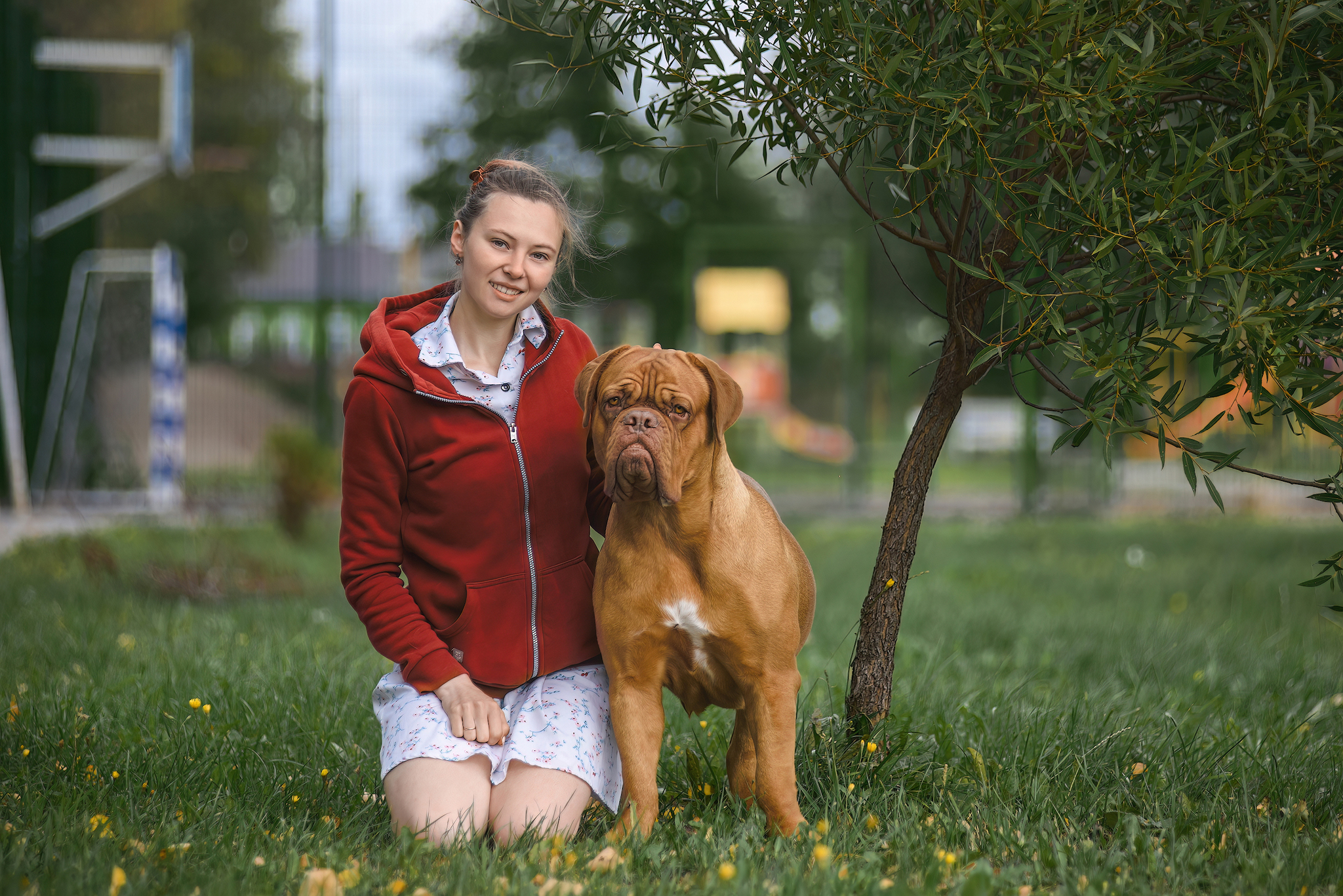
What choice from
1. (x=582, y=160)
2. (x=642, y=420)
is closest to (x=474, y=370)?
(x=642, y=420)

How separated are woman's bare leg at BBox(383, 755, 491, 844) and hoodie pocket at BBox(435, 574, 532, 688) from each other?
26 cm

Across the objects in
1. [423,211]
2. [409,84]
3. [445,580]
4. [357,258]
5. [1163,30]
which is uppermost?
[409,84]

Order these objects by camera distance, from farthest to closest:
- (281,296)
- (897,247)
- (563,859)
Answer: (897,247), (281,296), (563,859)

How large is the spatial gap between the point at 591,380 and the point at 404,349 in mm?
627

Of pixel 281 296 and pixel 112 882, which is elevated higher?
pixel 281 296

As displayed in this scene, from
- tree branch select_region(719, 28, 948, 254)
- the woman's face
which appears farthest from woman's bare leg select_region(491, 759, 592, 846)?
tree branch select_region(719, 28, 948, 254)

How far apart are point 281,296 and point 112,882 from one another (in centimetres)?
1409

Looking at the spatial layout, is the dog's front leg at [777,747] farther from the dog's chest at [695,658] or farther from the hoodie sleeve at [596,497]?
the hoodie sleeve at [596,497]

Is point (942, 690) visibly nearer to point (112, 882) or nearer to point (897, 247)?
point (112, 882)

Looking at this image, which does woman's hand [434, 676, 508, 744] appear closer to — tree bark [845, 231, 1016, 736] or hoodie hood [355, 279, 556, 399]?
hoodie hood [355, 279, 556, 399]

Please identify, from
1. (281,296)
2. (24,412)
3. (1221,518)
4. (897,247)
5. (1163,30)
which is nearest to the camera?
(1163,30)

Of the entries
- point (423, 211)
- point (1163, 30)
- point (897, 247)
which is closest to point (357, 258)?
point (423, 211)

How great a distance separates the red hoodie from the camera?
3.02 m

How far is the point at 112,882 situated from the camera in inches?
91.1
